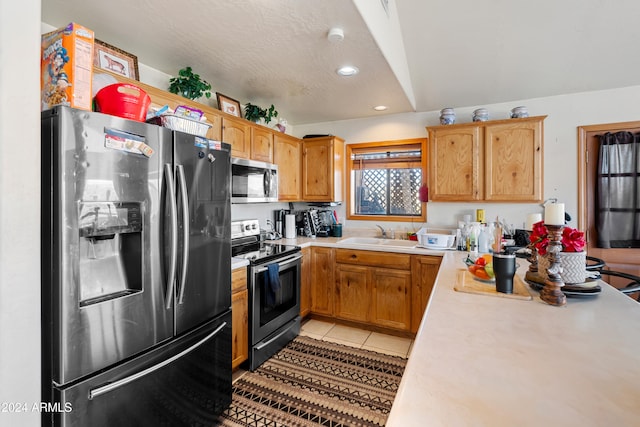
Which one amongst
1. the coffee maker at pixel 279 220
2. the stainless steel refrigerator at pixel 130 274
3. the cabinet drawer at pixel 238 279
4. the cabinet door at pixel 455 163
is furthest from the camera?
the coffee maker at pixel 279 220

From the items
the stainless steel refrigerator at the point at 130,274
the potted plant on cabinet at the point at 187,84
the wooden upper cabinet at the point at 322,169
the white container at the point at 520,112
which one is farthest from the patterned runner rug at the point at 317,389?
the white container at the point at 520,112

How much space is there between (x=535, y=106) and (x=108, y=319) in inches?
150

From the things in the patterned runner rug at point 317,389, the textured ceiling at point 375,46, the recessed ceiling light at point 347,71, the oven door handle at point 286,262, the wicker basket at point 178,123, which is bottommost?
the patterned runner rug at point 317,389

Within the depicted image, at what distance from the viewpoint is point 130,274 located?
56.4 inches

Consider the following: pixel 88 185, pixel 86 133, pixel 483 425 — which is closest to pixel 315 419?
pixel 483 425

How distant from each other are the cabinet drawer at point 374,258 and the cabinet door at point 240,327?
1.19 m

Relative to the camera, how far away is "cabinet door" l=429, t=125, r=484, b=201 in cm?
303

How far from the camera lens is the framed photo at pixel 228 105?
109 inches

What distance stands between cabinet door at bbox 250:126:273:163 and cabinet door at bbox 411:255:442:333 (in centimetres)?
176

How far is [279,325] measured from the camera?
268 cm

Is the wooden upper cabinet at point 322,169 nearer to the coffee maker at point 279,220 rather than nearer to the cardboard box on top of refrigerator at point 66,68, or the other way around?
the coffee maker at point 279,220
